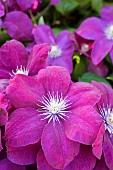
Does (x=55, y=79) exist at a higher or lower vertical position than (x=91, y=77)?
higher

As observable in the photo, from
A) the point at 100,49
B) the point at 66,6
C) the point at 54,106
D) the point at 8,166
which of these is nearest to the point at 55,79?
the point at 54,106

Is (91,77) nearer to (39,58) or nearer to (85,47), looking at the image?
(85,47)

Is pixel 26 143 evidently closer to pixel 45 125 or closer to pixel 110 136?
pixel 45 125

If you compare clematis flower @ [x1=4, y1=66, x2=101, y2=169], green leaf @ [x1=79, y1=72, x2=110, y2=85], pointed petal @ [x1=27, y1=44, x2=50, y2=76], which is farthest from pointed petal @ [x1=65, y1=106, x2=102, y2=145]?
green leaf @ [x1=79, y1=72, x2=110, y2=85]

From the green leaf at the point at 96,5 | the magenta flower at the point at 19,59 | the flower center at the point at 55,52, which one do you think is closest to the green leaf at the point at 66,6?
the green leaf at the point at 96,5

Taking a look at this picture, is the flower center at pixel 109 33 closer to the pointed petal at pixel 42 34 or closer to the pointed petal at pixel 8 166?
the pointed petal at pixel 42 34
